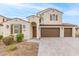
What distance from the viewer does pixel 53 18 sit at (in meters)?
6.87

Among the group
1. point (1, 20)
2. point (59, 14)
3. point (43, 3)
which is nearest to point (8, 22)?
point (1, 20)

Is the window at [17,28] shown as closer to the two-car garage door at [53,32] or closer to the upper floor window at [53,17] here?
the two-car garage door at [53,32]

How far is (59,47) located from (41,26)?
960 mm

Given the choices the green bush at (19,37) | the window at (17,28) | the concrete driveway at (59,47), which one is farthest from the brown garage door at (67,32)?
the window at (17,28)

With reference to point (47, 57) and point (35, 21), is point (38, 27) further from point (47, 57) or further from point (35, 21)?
point (47, 57)

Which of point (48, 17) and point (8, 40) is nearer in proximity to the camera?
point (8, 40)

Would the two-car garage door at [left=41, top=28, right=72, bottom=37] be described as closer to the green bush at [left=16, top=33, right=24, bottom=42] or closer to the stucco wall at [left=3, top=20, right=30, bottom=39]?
the stucco wall at [left=3, top=20, right=30, bottom=39]

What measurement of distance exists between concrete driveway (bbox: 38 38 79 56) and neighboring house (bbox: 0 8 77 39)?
194 mm

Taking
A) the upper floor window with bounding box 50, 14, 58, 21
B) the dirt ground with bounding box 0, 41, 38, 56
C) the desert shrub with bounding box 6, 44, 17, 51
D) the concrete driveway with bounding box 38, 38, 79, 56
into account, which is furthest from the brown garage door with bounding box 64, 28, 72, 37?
the desert shrub with bounding box 6, 44, 17, 51

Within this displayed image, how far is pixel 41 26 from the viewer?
682cm

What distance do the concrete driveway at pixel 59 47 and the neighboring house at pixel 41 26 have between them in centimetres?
19

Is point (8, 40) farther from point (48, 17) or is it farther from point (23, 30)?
point (48, 17)

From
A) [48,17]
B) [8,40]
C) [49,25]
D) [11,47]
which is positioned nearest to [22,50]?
[11,47]

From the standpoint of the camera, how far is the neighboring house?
6723 mm
